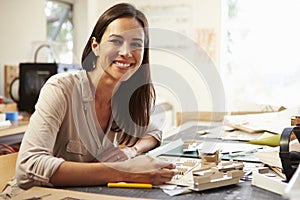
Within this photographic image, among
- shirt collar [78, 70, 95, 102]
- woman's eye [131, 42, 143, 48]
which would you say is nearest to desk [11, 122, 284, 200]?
shirt collar [78, 70, 95, 102]

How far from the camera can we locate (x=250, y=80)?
356cm

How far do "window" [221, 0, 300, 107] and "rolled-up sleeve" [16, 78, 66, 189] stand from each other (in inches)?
93.0

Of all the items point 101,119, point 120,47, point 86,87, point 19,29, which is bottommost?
point 101,119

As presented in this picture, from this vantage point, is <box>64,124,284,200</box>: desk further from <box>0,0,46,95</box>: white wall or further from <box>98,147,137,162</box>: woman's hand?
<box>0,0,46,95</box>: white wall

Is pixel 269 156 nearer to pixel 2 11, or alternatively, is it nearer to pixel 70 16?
pixel 2 11

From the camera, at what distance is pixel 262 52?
3477mm

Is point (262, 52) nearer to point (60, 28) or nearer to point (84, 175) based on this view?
point (60, 28)

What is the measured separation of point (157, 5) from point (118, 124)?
8.48ft

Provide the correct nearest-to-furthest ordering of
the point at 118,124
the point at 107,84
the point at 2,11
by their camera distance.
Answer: the point at 107,84 → the point at 118,124 → the point at 2,11

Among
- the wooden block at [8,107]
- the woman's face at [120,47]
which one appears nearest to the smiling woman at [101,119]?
the woman's face at [120,47]

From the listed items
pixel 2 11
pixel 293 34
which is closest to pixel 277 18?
pixel 293 34

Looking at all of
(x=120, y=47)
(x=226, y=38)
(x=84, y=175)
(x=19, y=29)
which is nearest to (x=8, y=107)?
(x=19, y=29)

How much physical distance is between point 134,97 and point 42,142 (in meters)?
0.50

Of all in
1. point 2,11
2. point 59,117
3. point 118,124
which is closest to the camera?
point 59,117
